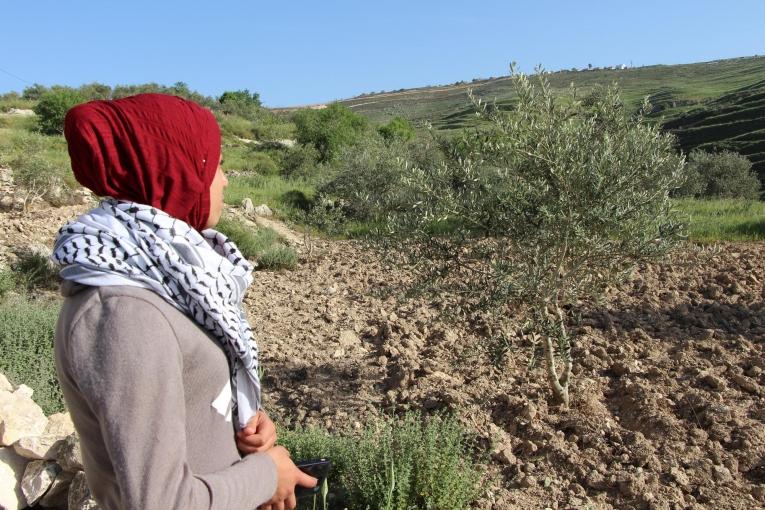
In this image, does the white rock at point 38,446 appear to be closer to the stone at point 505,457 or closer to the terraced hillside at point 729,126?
the stone at point 505,457

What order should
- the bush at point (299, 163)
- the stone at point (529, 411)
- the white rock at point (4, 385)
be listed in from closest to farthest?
the white rock at point (4, 385)
the stone at point (529, 411)
the bush at point (299, 163)

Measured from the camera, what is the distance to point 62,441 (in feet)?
11.0

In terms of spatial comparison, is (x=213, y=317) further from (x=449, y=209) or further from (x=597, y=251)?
(x=597, y=251)

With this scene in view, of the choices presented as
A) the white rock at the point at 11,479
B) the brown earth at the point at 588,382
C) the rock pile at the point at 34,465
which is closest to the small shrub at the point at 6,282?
the brown earth at the point at 588,382

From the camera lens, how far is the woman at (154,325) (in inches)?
42.9

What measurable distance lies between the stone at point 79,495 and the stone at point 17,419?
1.63 feet

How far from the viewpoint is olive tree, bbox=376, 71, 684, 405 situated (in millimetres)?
3566

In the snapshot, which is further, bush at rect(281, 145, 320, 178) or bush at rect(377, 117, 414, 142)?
bush at rect(377, 117, 414, 142)

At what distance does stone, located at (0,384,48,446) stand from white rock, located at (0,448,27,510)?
76 mm

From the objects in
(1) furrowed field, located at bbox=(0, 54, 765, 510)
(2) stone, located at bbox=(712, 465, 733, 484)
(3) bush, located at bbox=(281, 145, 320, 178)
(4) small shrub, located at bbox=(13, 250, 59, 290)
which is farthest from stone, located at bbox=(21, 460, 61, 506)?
(3) bush, located at bbox=(281, 145, 320, 178)

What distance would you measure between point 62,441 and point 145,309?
108 inches

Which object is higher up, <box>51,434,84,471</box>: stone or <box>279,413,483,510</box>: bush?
<box>51,434,84,471</box>: stone

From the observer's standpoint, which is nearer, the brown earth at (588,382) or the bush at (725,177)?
the brown earth at (588,382)

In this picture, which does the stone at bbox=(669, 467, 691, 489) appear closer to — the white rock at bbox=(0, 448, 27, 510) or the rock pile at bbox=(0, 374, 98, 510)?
the rock pile at bbox=(0, 374, 98, 510)
